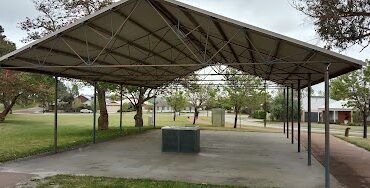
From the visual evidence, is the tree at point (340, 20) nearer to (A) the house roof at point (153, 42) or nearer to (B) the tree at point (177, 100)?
(A) the house roof at point (153, 42)

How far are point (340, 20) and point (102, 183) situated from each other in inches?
316

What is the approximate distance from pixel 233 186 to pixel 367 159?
22.9 feet

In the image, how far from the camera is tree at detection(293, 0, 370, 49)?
1052 centimetres

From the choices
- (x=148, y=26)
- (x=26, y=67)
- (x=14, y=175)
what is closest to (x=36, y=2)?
(x=26, y=67)

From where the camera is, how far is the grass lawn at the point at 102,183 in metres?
7.91

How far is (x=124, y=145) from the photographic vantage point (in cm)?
1526

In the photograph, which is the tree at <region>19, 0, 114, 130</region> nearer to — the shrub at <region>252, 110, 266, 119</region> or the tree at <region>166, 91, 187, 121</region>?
the tree at <region>166, 91, 187, 121</region>

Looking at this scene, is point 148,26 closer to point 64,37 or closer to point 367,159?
point 64,37

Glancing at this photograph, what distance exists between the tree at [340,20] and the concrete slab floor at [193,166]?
3804mm

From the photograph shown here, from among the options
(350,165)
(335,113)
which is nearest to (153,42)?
(350,165)

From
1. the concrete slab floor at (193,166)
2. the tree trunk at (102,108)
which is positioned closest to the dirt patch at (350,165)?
the concrete slab floor at (193,166)

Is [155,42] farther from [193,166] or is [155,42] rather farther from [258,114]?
[258,114]

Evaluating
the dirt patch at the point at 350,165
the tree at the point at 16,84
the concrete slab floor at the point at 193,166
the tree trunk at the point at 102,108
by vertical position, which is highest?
the tree at the point at 16,84

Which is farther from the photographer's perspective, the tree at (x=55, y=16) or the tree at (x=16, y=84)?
the tree at (x=16, y=84)
